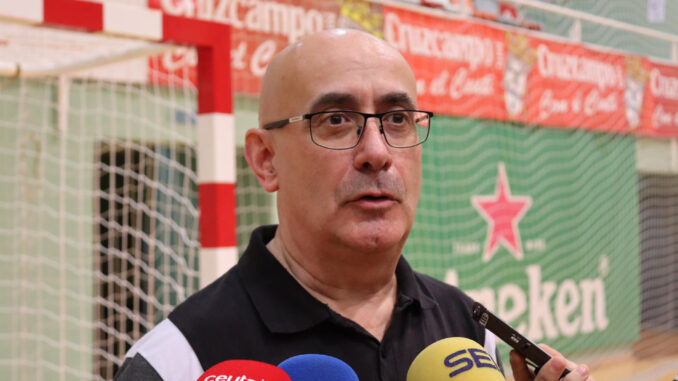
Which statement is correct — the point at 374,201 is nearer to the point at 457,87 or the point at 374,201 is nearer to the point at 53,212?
the point at 53,212

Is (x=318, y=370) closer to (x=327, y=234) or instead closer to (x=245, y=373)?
(x=245, y=373)

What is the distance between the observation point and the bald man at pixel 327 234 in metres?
1.04

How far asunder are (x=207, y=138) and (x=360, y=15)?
2.41m

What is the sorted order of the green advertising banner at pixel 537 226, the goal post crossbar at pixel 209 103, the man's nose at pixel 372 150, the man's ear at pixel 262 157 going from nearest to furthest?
the man's nose at pixel 372 150 → the man's ear at pixel 262 157 → the goal post crossbar at pixel 209 103 → the green advertising banner at pixel 537 226

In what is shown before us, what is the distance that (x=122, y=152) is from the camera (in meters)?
3.80

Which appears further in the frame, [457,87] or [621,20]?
[621,20]

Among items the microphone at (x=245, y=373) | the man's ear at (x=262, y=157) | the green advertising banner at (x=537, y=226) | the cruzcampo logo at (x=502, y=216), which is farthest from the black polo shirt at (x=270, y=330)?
the cruzcampo logo at (x=502, y=216)

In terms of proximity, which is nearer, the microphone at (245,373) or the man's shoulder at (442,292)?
the microphone at (245,373)

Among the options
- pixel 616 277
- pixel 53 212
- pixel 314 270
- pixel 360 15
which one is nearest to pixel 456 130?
pixel 360 15

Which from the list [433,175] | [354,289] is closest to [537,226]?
[433,175]

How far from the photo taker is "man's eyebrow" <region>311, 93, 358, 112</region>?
1.05 metres

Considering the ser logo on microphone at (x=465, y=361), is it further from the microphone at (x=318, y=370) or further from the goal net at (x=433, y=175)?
the goal net at (x=433, y=175)

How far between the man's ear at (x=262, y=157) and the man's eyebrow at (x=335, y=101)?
13cm

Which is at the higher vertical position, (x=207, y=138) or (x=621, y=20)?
(x=621, y=20)
